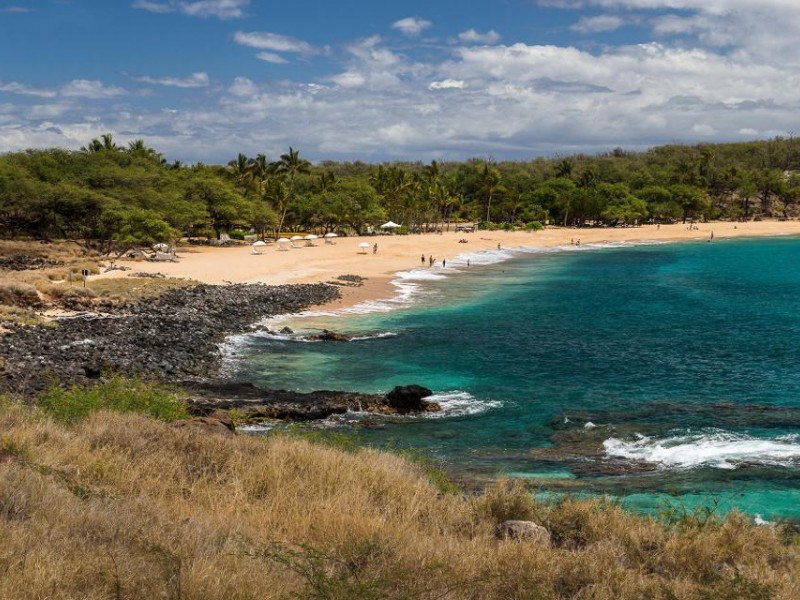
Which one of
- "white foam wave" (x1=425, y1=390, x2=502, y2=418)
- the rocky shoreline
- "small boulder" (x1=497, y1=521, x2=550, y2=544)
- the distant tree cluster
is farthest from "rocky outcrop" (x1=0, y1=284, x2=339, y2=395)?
the distant tree cluster

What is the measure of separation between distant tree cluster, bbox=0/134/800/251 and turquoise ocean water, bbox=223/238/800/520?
3088cm

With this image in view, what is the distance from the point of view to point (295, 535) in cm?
830

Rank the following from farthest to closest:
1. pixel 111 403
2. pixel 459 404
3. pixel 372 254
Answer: pixel 372 254 < pixel 459 404 < pixel 111 403

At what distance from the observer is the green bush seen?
43.8 ft

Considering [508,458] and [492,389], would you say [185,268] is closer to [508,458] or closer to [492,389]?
[492,389]

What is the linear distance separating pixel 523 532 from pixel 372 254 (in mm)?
70394

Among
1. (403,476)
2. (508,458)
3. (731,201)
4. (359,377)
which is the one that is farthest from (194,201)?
(731,201)

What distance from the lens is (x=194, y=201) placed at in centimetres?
7962

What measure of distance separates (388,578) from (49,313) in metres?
32.4

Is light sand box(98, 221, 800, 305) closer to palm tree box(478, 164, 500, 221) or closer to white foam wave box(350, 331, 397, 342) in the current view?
white foam wave box(350, 331, 397, 342)

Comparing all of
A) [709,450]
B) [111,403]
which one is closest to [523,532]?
[111,403]

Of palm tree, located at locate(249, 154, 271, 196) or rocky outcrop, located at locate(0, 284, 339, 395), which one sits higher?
palm tree, located at locate(249, 154, 271, 196)

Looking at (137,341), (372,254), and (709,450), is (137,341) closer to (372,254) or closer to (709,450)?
(709,450)

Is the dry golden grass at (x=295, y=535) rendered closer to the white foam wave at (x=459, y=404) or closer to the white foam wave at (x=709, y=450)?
the white foam wave at (x=709, y=450)
